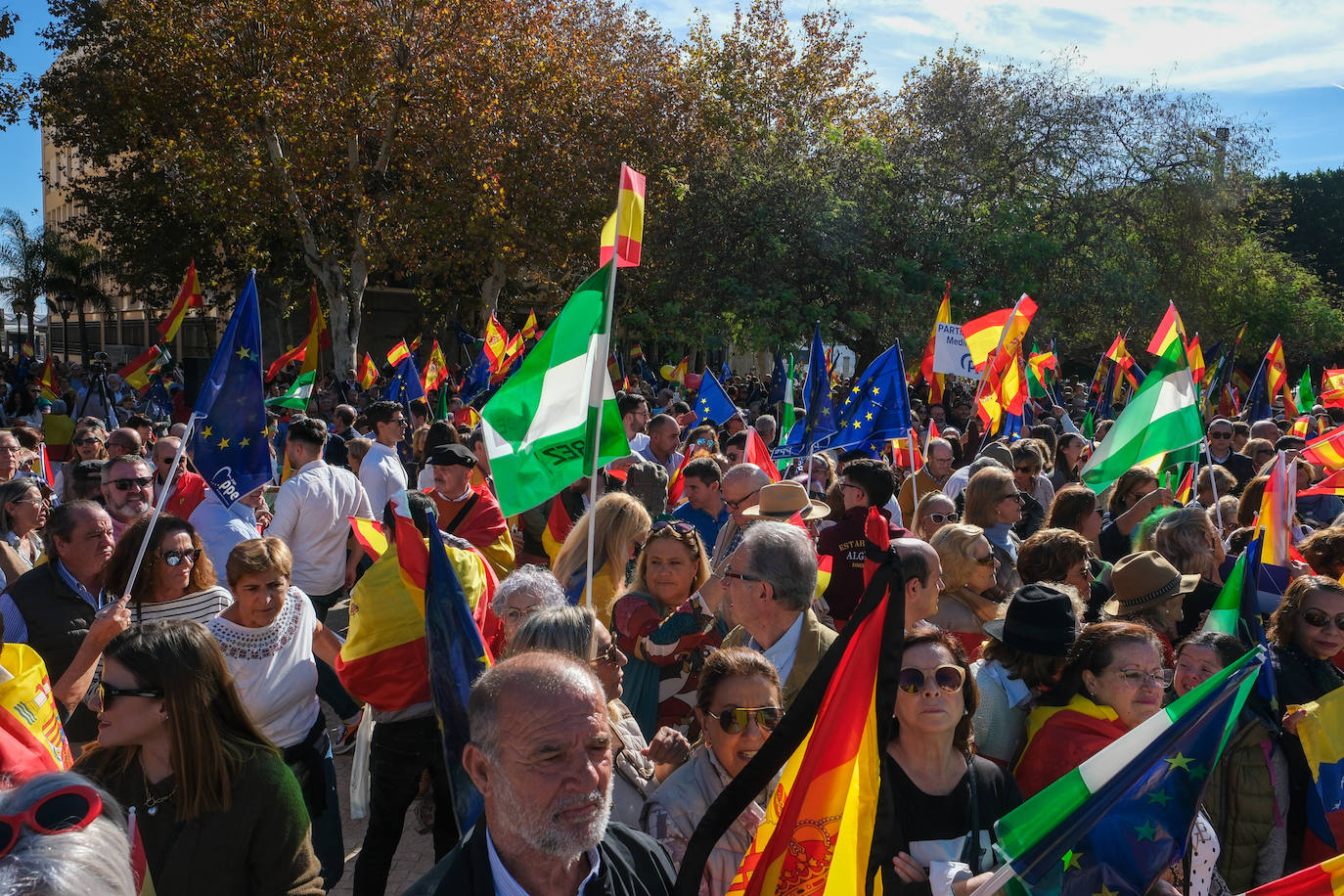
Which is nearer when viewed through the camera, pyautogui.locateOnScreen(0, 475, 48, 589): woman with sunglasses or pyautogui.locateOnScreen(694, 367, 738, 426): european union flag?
pyautogui.locateOnScreen(0, 475, 48, 589): woman with sunglasses

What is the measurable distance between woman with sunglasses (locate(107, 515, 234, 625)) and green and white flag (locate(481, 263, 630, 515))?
47.0 inches

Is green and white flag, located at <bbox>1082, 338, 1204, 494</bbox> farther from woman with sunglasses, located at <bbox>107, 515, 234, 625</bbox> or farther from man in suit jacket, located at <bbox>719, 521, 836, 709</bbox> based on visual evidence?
woman with sunglasses, located at <bbox>107, 515, 234, 625</bbox>

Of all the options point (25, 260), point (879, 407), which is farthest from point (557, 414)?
point (25, 260)

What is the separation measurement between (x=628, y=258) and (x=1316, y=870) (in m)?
3.41

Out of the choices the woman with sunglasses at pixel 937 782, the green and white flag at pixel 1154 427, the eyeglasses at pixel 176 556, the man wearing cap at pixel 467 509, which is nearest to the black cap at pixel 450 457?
the man wearing cap at pixel 467 509

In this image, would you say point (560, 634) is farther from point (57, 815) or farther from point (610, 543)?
point (610, 543)

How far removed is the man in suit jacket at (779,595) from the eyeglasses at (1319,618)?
1.68 meters

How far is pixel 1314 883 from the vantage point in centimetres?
261

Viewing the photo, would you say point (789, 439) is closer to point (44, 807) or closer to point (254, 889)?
point (254, 889)

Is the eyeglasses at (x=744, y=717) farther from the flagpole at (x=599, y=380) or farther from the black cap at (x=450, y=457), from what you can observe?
the black cap at (x=450, y=457)

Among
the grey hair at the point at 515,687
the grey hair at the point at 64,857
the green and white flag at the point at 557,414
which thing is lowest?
the grey hair at the point at 64,857

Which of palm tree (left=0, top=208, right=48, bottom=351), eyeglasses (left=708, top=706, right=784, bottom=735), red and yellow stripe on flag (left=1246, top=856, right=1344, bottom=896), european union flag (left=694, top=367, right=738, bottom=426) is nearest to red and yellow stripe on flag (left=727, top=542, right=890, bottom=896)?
eyeglasses (left=708, top=706, right=784, bottom=735)

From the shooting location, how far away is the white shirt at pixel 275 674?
3.99m

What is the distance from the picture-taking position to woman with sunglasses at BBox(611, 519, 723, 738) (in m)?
4.12
